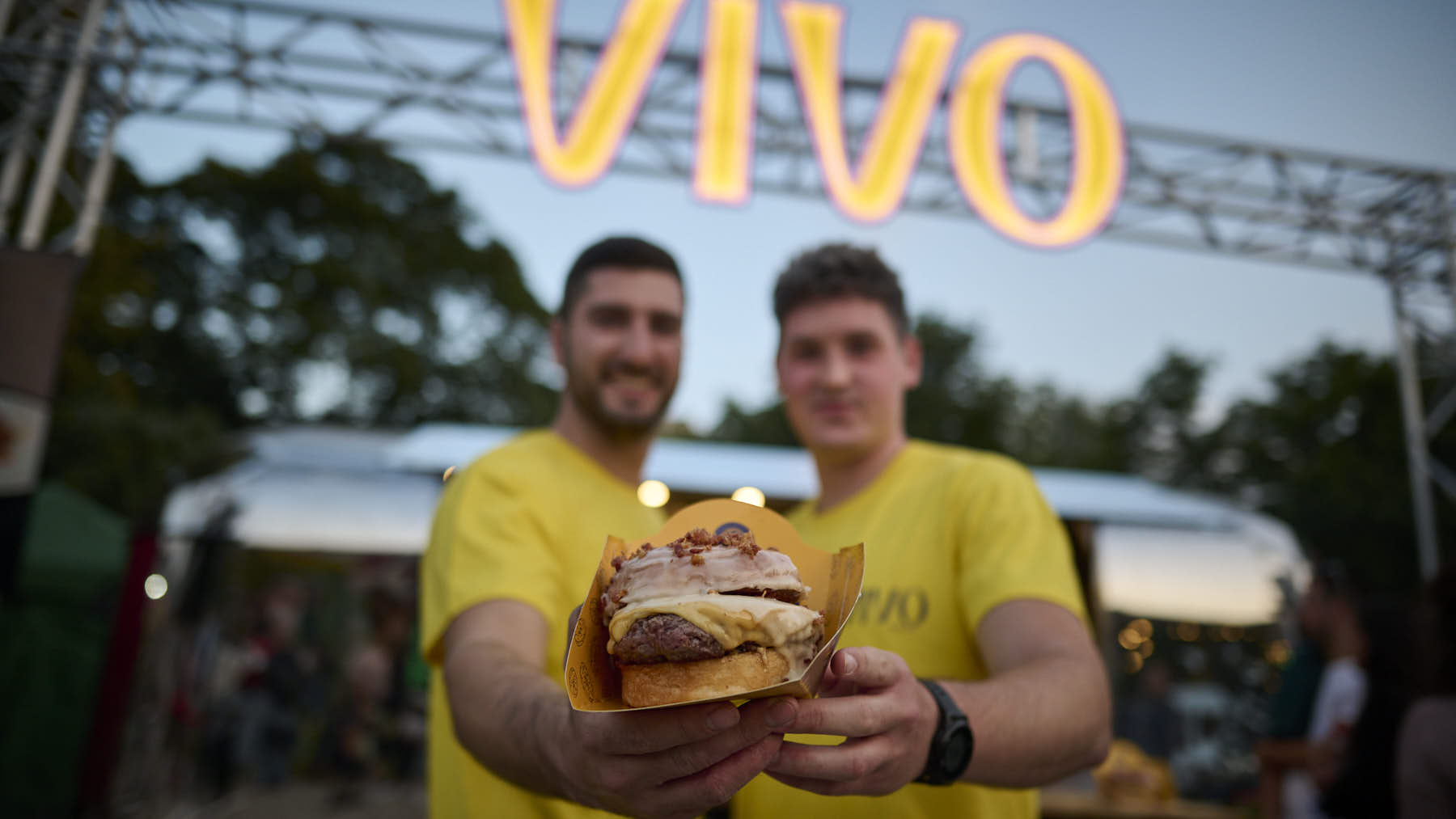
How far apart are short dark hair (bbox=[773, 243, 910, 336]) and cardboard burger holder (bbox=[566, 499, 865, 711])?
0.94 m

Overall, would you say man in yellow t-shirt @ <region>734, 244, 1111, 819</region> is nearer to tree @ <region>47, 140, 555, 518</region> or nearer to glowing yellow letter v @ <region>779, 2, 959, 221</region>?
glowing yellow letter v @ <region>779, 2, 959, 221</region>

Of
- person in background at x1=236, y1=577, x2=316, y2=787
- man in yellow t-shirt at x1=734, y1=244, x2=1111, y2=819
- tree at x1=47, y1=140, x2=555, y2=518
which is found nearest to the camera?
man in yellow t-shirt at x1=734, y1=244, x2=1111, y2=819

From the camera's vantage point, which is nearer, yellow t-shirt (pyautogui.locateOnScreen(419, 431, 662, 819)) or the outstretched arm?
the outstretched arm

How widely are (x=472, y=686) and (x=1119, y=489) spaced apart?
384 inches

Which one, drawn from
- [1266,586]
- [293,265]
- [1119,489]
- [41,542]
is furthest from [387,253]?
[1266,586]

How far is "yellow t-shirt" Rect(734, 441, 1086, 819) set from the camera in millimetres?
1753

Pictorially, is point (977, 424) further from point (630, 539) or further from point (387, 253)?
point (630, 539)

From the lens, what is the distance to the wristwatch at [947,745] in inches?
49.5

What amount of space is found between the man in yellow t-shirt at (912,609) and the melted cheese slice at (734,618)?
0.29ft

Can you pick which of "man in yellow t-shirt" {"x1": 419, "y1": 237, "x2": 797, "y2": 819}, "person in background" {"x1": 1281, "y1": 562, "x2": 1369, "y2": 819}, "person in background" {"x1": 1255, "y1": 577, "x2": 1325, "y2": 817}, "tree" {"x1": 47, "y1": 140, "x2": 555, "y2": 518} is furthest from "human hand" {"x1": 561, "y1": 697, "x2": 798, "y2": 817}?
"tree" {"x1": 47, "y1": 140, "x2": 555, "y2": 518}

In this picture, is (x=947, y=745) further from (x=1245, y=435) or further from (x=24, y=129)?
(x=1245, y=435)

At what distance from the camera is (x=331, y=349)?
21.3 metres

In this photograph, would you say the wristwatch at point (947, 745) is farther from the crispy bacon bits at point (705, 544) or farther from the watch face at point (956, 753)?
Answer: the crispy bacon bits at point (705, 544)

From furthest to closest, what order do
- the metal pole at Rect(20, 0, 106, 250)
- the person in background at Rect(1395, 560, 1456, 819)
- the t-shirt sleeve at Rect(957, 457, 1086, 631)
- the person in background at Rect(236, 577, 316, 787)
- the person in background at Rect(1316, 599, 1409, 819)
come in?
the person in background at Rect(236, 577, 316, 787)
the metal pole at Rect(20, 0, 106, 250)
the person in background at Rect(1316, 599, 1409, 819)
the person in background at Rect(1395, 560, 1456, 819)
the t-shirt sleeve at Rect(957, 457, 1086, 631)
